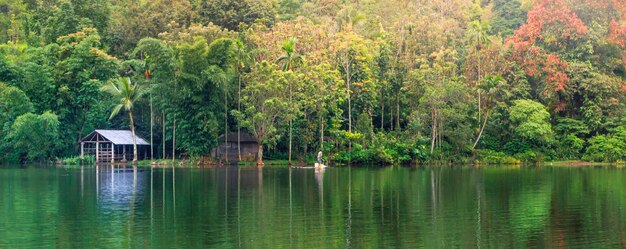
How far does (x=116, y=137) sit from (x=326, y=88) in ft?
54.6

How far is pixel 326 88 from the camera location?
57.2m

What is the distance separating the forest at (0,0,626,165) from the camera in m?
56.3

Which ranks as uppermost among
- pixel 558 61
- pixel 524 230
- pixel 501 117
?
pixel 558 61

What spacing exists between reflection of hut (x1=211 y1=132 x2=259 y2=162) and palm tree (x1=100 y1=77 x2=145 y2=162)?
678 cm

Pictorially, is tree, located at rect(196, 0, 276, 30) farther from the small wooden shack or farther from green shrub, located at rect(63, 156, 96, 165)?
green shrub, located at rect(63, 156, 96, 165)

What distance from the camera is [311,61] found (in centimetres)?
5778

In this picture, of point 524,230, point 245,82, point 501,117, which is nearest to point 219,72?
point 245,82

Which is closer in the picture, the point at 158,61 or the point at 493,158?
the point at 158,61

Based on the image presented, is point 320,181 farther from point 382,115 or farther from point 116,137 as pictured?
point 116,137

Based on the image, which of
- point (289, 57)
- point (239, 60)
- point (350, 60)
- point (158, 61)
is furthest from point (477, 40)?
point (158, 61)

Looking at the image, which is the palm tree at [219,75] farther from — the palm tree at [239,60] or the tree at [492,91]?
the tree at [492,91]

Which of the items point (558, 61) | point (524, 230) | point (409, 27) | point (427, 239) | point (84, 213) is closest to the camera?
point (427, 239)

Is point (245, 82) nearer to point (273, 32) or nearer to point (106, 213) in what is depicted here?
point (273, 32)

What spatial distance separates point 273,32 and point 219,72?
687 centimetres
